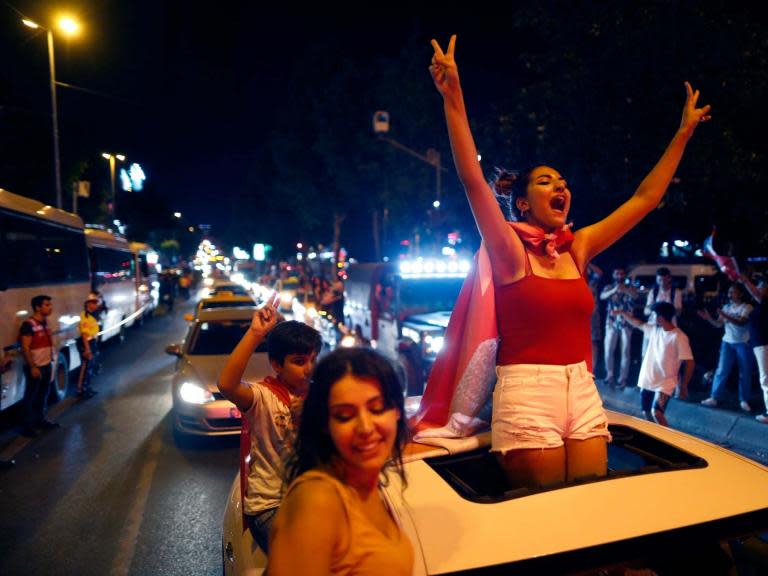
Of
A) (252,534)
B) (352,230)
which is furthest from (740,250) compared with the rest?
(352,230)

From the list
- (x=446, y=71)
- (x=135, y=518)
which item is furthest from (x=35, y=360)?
(x=446, y=71)

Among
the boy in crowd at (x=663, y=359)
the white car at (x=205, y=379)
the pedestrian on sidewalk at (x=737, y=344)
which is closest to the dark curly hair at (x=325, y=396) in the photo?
the white car at (x=205, y=379)

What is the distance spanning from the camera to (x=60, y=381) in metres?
9.57

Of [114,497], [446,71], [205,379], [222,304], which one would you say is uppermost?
[446,71]

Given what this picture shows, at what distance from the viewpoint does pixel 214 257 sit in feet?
564

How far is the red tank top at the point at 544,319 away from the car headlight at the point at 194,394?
5.11m

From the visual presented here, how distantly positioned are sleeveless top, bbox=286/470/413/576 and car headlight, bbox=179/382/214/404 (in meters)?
5.53

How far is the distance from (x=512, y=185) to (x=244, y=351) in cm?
144

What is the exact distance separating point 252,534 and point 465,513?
108 centimetres

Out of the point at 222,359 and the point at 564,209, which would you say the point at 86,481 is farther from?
the point at 564,209

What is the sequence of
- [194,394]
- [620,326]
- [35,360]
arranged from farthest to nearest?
[620,326] → [35,360] → [194,394]

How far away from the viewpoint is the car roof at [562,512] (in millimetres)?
1828

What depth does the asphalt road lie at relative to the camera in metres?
4.20

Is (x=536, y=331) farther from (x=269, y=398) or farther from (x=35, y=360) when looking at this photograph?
(x=35, y=360)
